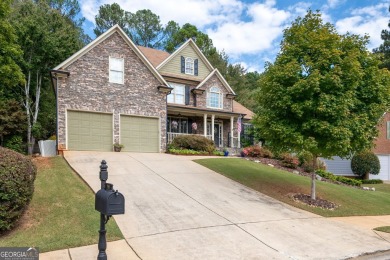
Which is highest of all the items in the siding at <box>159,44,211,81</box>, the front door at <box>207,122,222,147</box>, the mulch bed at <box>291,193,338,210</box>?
the siding at <box>159,44,211,81</box>

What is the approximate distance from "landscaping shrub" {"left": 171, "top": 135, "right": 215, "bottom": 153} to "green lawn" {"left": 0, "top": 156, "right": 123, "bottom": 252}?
10.3 m

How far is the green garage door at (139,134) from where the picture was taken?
18469 millimetres

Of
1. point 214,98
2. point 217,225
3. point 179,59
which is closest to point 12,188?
point 217,225

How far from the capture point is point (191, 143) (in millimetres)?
19922

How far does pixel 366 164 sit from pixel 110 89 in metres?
19.0

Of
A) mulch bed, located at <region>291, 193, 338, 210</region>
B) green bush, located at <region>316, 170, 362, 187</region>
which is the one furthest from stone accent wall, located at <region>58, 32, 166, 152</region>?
mulch bed, located at <region>291, 193, 338, 210</region>

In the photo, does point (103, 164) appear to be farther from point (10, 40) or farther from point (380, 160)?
point (380, 160)

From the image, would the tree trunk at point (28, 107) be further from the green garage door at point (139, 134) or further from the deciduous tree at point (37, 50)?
the green garage door at point (139, 134)

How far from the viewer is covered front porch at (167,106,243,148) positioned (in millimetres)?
22906

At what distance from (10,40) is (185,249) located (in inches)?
596

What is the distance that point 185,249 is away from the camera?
5746 millimetres

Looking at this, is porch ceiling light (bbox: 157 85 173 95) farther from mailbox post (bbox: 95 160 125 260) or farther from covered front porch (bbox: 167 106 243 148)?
mailbox post (bbox: 95 160 125 260)

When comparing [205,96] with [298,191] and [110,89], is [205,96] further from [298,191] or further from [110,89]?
[298,191]

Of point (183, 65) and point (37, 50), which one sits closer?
point (37, 50)
